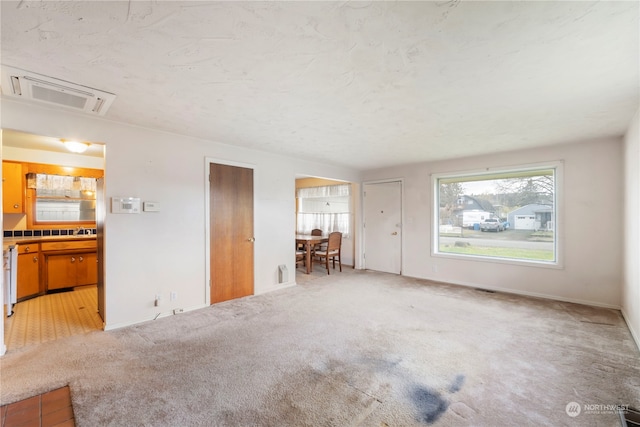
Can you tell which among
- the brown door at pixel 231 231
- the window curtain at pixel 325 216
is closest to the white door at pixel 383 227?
the window curtain at pixel 325 216

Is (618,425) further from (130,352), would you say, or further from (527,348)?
(130,352)

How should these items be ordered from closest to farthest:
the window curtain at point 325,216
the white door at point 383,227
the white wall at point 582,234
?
the white wall at point 582,234 < the white door at point 383,227 < the window curtain at point 325,216

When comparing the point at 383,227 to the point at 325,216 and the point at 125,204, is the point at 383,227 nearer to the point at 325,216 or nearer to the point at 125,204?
the point at 325,216

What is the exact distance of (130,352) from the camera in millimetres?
2551

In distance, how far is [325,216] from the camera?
744cm

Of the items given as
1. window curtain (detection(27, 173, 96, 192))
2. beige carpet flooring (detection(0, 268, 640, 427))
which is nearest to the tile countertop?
window curtain (detection(27, 173, 96, 192))

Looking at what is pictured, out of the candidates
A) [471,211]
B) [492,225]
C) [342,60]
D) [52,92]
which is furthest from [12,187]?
[492,225]

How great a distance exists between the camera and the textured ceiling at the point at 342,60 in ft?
4.65

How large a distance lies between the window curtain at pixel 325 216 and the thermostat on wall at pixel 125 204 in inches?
185

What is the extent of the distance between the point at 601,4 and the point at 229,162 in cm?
390

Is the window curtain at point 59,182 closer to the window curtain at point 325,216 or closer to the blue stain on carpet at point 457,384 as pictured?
the window curtain at point 325,216

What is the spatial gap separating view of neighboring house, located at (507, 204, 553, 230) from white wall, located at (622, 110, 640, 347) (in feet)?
2.82

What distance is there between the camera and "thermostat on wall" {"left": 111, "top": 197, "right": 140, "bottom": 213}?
3074 millimetres

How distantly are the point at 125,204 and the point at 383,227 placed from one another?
4.77 metres
